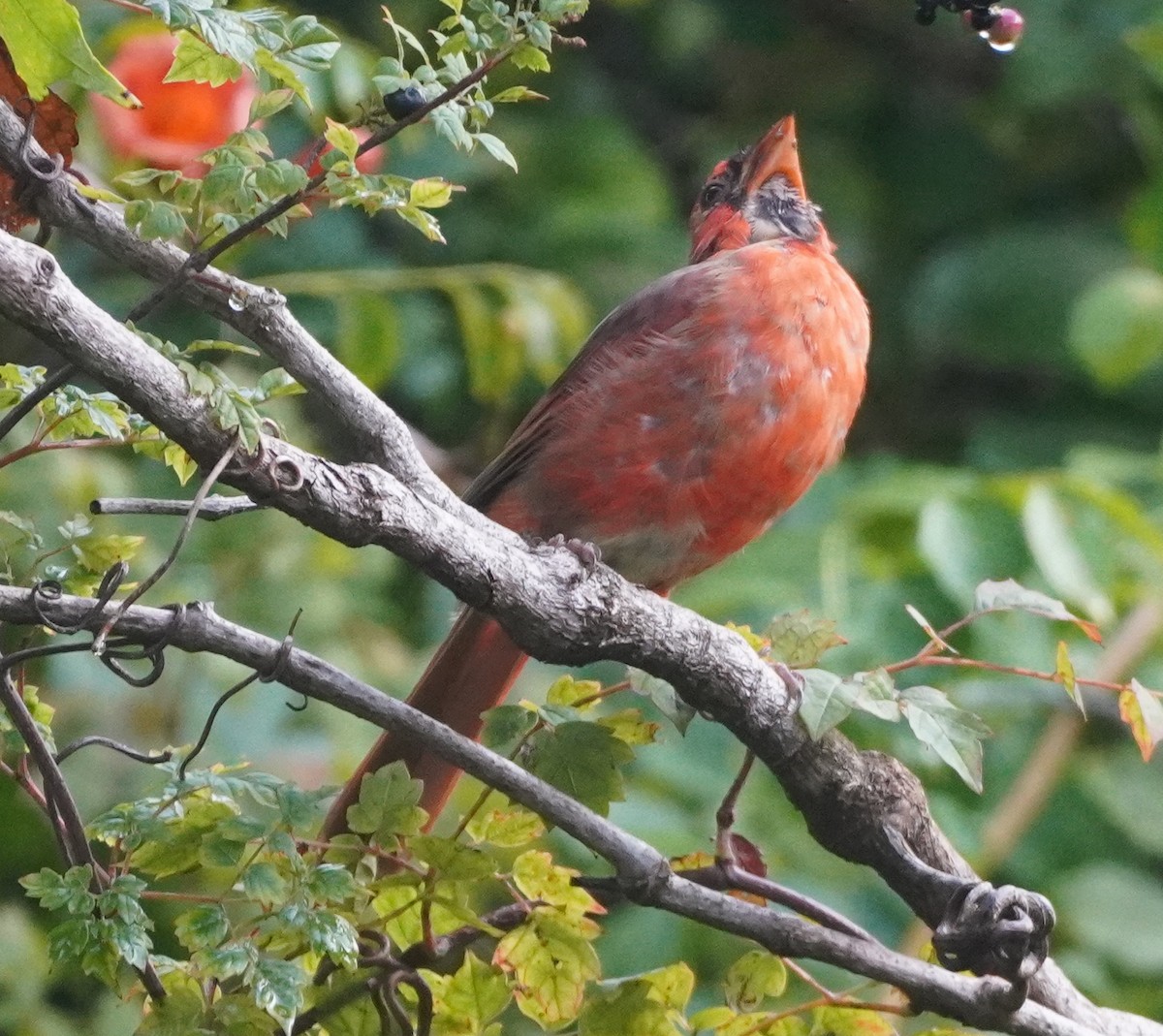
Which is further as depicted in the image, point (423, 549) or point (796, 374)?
point (796, 374)

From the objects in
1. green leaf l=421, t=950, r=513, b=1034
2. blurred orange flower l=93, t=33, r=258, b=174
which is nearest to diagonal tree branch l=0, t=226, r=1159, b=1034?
green leaf l=421, t=950, r=513, b=1034

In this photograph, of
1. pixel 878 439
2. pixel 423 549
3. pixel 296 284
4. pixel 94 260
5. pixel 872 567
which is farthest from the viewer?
pixel 878 439

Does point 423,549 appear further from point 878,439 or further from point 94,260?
point 878,439

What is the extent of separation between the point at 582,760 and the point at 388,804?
26cm

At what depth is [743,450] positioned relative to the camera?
9.95 feet

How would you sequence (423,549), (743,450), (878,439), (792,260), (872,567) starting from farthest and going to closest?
(878,439) < (872,567) < (792,260) < (743,450) < (423,549)

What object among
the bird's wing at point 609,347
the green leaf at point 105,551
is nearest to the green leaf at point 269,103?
the green leaf at point 105,551

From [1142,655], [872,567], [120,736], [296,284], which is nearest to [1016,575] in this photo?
[872,567]

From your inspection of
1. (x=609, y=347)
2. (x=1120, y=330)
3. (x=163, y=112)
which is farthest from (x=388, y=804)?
(x=1120, y=330)

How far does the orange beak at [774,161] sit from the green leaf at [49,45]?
2.47 m

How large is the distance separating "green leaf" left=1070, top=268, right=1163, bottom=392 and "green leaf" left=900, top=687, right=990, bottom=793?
2.47m

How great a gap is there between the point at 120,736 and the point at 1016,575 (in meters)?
2.02

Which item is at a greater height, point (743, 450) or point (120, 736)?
point (743, 450)

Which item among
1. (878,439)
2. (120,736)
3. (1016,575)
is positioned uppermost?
(878,439)
